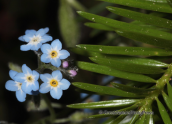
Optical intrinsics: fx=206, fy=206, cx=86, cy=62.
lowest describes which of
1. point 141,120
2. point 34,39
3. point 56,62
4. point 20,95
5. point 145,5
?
point 141,120

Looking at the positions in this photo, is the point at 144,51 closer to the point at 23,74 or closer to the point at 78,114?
the point at 23,74

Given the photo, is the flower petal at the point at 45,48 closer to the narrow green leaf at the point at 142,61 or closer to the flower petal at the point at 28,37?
the flower petal at the point at 28,37

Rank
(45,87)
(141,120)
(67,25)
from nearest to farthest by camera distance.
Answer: (141,120) → (45,87) → (67,25)

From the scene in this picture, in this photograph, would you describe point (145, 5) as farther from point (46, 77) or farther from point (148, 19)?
point (46, 77)

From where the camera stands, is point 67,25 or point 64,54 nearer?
point 64,54

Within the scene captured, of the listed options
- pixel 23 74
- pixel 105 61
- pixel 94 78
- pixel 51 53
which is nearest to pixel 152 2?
pixel 105 61

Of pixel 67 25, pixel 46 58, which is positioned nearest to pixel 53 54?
pixel 46 58
